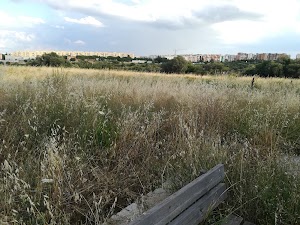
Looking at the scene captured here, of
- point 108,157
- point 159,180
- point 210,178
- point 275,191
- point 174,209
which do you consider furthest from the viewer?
point 108,157

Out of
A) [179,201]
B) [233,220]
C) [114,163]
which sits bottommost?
[233,220]

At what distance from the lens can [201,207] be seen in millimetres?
2467

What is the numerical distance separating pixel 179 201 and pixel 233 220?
34.7 inches

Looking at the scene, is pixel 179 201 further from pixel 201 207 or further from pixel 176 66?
pixel 176 66

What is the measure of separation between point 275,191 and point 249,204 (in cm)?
29

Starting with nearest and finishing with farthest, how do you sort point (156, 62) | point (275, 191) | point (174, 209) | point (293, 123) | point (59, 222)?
point (174, 209) → point (59, 222) → point (275, 191) → point (293, 123) → point (156, 62)

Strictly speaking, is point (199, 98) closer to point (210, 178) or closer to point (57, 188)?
point (210, 178)

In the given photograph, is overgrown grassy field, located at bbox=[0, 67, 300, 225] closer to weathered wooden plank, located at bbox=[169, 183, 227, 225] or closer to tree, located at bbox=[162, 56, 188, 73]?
weathered wooden plank, located at bbox=[169, 183, 227, 225]

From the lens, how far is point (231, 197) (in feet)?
10.2

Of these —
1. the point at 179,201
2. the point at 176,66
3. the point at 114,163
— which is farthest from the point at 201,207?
the point at 176,66

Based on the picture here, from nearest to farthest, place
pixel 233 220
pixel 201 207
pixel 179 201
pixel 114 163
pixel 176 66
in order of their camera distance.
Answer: pixel 179 201
pixel 201 207
pixel 233 220
pixel 114 163
pixel 176 66

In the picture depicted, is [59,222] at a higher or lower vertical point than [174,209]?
lower

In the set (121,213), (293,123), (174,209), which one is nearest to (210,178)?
(174,209)

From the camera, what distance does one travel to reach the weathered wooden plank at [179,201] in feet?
5.93
